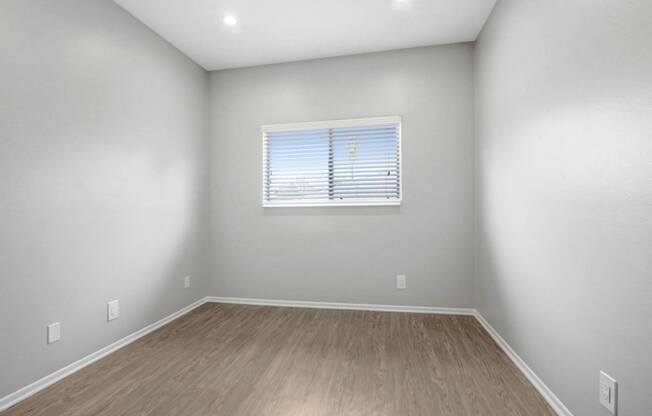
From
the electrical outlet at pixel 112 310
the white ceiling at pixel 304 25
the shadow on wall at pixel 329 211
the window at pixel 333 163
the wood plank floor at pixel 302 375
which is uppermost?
the white ceiling at pixel 304 25

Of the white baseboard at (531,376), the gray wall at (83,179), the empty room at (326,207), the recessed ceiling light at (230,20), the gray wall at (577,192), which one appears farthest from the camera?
the recessed ceiling light at (230,20)

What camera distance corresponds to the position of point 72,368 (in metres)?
2.03

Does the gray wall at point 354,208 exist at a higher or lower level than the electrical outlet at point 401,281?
higher

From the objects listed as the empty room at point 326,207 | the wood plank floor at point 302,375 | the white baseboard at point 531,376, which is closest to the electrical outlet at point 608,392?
the empty room at point 326,207

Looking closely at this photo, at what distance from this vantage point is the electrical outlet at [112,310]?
7.56 feet

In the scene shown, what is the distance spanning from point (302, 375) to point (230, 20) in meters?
2.91

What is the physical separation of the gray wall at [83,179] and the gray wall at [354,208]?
562 millimetres

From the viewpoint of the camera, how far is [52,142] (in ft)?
6.28

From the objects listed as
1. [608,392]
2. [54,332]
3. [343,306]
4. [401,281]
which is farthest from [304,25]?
[608,392]

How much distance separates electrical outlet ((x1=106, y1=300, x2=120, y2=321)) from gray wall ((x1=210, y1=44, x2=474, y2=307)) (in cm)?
124

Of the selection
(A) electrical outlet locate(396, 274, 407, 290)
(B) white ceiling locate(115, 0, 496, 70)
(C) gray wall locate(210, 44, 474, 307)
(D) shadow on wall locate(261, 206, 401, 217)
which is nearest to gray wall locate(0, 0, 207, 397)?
(B) white ceiling locate(115, 0, 496, 70)

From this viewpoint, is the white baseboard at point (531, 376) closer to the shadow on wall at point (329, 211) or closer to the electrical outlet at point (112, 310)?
the shadow on wall at point (329, 211)

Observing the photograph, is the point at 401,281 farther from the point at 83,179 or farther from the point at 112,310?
the point at 83,179

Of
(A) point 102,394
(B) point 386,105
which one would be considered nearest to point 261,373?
(A) point 102,394
